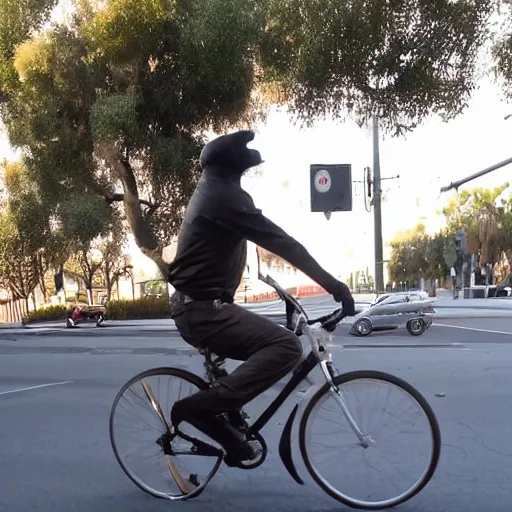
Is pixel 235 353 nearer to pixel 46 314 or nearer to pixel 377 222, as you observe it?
pixel 377 222

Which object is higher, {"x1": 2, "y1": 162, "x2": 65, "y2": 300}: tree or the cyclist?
{"x1": 2, "y1": 162, "x2": 65, "y2": 300}: tree

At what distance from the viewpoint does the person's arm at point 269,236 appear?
9.23 ft

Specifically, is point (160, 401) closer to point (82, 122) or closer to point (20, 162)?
point (82, 122)

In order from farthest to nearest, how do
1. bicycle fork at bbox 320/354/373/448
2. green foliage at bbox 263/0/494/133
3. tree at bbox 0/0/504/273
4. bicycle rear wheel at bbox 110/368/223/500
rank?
tree at bbox 0/0/504/273 < green foliage at bbox 263/0/494/133 < bicycle rear wheel at bbox 110/368/223/500 < bicycle fork at bbox 320/354/373/448

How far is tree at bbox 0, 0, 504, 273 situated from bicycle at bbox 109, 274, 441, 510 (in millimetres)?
6535

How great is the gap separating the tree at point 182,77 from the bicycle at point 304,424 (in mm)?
6535

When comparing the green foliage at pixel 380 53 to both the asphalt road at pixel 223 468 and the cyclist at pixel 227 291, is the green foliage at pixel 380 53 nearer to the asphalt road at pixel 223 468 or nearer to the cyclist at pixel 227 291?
the asphalt road at pixel 223 468

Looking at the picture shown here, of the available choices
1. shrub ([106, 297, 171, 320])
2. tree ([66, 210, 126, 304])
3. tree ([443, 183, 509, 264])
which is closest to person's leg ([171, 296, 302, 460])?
tree ([66, 210, 126, 304])

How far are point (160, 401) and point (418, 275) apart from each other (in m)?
59.9

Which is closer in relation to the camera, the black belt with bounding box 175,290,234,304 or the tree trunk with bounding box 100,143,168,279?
the black belt with bounding box 175,290,234,304

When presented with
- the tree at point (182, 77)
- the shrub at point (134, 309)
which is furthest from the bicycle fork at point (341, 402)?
the shrub at point (134, 309)

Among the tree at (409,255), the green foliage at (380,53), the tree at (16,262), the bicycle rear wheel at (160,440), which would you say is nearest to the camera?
the bicycle rear wheel at (160,440)

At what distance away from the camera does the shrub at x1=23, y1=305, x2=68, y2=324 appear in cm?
1988

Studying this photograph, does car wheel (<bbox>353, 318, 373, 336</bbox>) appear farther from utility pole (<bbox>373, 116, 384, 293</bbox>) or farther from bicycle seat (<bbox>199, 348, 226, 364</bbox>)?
bicycle seat (<bbox>199, 348, 226, 364</bbox>)
